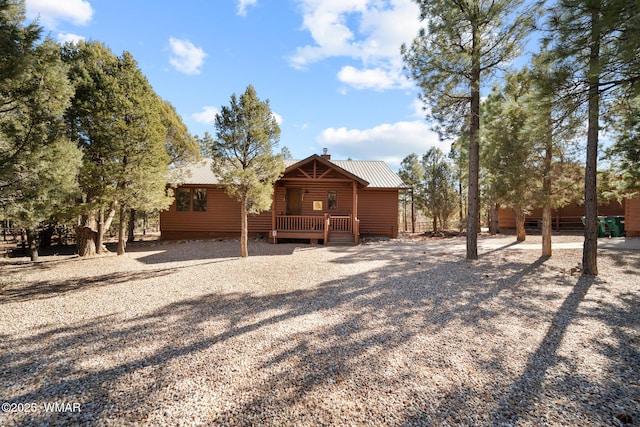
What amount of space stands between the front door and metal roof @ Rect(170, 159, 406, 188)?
1726mm

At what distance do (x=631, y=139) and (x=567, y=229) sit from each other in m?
15.6

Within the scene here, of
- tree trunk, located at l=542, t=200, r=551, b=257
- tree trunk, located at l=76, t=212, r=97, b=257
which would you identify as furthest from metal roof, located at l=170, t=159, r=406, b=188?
tree trunk, located at l=542, t=200, r=551, b=257

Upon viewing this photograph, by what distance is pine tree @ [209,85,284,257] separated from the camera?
8820mm

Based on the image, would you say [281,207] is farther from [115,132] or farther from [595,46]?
[595,46]

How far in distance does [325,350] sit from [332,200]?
12773mm

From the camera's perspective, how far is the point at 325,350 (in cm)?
343

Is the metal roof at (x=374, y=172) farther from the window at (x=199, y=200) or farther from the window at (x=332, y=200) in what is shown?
the window at (x=199, y=200)

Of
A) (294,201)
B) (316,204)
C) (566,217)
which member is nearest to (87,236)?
(294,201)

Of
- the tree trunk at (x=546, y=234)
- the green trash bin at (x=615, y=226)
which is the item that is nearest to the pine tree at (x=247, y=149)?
the tree trunk at (x=546, y=234)

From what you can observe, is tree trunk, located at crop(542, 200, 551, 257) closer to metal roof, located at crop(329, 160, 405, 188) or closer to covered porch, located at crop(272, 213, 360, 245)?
covered porch, located at crop(272, 213, 360, 245)

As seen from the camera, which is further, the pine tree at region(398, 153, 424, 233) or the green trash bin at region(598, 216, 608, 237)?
the pine tree at region(398, 153, 424, 233)

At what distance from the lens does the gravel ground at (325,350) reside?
241 centimetres

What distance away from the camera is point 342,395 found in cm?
259

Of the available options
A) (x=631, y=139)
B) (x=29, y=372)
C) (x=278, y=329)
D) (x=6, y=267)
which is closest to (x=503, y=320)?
(x=278, y=329)
